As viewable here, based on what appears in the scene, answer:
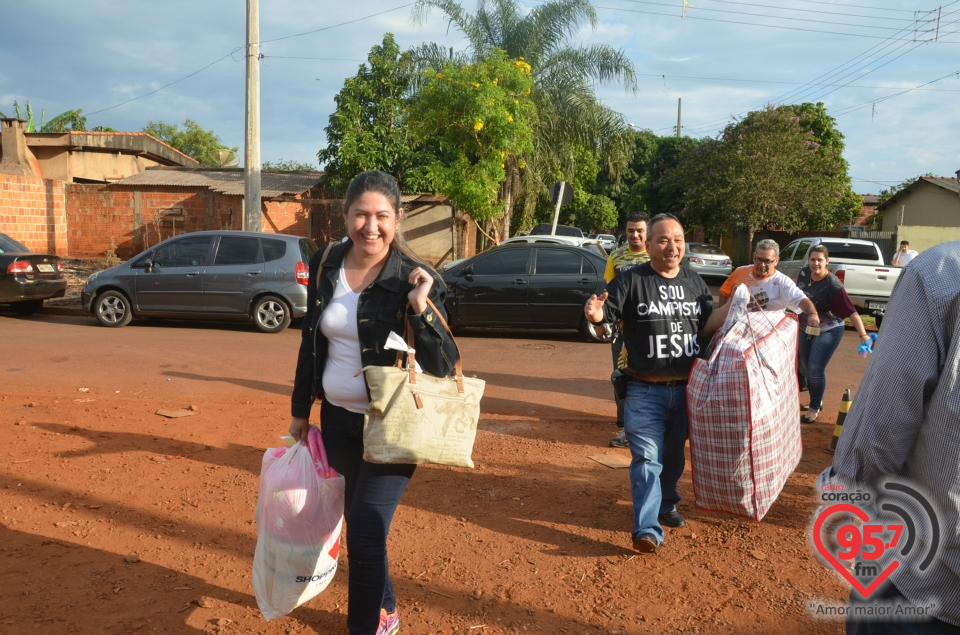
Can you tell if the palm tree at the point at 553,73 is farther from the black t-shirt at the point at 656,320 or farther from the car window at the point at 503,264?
the black t-shirt at the point at 656,320

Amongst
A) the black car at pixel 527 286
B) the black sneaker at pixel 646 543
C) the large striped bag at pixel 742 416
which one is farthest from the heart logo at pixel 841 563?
the black car at pixel 527 286

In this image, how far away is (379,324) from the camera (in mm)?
2744

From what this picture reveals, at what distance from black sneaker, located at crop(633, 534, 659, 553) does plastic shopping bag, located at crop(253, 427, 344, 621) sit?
161 centimetres

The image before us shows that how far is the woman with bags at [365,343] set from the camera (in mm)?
2693

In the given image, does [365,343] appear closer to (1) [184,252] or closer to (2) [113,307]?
(1) [184,252]

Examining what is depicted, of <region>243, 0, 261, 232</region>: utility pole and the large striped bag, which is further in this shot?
<region>243, 0, 261, 232</region>: utility pole

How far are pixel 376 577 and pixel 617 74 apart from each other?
75.3 feet

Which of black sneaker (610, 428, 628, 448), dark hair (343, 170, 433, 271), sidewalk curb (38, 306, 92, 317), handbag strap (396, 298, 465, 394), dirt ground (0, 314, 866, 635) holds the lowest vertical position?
dirt ground (0, 314, 866, 635)

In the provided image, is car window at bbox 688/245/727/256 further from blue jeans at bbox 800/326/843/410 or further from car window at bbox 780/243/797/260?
blue jeans at bbox 800/326/843/410

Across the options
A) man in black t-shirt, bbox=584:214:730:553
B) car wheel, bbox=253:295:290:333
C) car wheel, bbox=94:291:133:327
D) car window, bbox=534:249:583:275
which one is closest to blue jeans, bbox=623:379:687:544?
man in black t-shirt, bbox=584:214:730:553

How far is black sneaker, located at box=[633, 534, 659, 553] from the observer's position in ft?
12.2

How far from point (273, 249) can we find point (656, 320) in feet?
30.2

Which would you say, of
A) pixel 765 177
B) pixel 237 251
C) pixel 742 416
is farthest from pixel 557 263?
pixel 765 177

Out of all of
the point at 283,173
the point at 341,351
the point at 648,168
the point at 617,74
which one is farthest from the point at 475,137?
the point at 648,168
